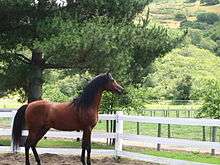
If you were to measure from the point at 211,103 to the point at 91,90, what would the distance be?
7402mm

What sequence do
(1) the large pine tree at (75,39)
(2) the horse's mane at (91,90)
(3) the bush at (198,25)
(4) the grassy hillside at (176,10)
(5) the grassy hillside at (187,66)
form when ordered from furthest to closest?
(4) the grassy hillside at (176,10) → (3) the bush at (198,25) → (5) the grassy hillside at (187,66) → (1) the large pine tree at (75,39) → (2) the horse's mane at (91,90)

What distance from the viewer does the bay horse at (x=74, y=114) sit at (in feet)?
37.3

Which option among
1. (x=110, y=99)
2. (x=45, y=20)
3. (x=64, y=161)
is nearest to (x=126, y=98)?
(x=110, y=99)

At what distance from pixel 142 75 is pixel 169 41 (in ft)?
5.90

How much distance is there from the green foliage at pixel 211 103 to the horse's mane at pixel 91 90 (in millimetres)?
7129

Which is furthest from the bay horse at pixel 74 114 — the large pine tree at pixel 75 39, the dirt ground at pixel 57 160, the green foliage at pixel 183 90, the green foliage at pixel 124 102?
the green foliage at pixel 183 90

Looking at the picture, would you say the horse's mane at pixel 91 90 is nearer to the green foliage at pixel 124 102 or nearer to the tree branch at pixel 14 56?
the tree branch at pixel 14 56

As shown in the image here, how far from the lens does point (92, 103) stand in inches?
448

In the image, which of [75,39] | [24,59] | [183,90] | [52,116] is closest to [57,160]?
[52,116]

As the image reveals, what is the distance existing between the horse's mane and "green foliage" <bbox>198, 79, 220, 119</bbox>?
713cm

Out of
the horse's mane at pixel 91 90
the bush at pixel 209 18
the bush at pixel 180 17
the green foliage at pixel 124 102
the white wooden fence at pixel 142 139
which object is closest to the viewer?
the white wooden fence at pixel 142 139

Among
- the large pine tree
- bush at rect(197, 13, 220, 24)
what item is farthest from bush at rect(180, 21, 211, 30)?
the large pine tree

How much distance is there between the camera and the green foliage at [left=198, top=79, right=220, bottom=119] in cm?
1745

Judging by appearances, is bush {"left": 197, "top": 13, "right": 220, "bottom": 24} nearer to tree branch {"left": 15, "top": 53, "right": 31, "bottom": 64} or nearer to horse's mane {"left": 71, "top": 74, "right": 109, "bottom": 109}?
tree branch {"left": 15, "top": 53, "right": 31, "bottom": 64}
